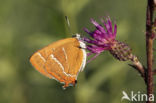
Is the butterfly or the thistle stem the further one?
the butterfly

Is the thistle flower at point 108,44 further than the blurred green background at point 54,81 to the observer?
No

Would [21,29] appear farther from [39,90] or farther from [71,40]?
[71,40]

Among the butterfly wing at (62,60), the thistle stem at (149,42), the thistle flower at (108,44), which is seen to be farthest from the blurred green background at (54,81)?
the thistle stem at (149,42)

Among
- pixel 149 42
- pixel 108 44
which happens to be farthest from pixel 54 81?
pixel 149 42

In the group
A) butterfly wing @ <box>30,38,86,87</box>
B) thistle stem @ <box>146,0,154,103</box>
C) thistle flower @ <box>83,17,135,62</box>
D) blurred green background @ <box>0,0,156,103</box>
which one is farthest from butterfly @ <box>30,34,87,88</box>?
thistle stem @ <box>146,0,154,103</box>

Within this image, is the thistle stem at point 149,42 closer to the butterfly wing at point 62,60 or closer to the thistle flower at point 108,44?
the thistle flower at point 108,44

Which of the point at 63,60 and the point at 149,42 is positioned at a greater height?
the point at 149,42

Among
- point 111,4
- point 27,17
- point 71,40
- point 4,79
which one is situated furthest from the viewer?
point 111,4

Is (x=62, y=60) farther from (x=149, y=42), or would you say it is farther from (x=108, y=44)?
(x=149, y=42)

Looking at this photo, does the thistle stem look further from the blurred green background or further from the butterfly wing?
the blurred green background

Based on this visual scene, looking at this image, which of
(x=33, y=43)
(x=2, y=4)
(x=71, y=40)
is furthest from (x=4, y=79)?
(x=71, y=40)

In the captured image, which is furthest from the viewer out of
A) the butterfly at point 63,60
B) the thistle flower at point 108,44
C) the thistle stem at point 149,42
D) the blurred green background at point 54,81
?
the blurred green background at point 54,81
